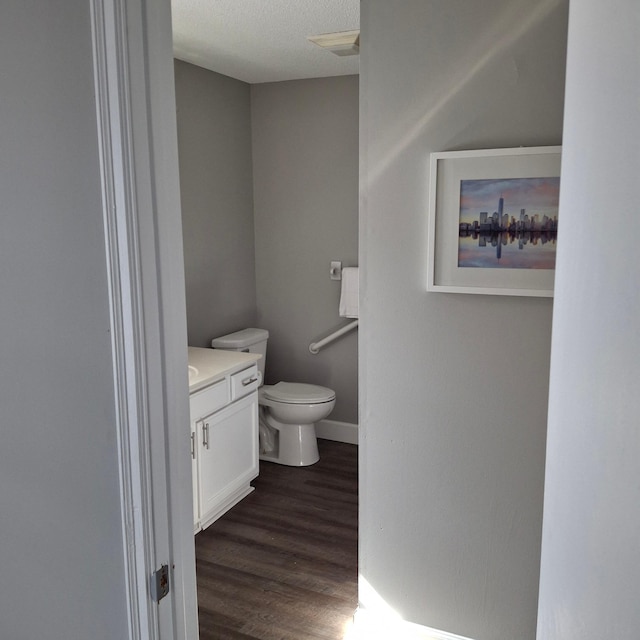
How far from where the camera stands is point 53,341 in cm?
92

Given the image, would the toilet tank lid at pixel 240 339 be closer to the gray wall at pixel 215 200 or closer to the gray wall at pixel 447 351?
the gray wall at pixel 215 200

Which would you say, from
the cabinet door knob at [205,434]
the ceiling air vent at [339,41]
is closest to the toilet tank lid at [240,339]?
the cabinet door knob at [205,434]

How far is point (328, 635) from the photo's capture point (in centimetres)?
238

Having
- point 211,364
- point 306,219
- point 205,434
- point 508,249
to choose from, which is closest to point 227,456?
point 205,434

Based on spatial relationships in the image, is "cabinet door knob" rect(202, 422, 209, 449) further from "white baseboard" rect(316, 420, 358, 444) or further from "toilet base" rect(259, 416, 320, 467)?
"white baseboard" rect(316, 420, 358, 444)

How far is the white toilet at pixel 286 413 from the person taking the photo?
381 centimetres

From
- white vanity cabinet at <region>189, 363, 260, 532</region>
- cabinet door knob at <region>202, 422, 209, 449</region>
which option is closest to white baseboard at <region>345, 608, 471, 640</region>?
white vanity cabinet at <region>189, 363, 260, 532</region>

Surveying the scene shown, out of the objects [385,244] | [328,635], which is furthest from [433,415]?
[328,635]

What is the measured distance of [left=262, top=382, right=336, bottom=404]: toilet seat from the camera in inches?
150

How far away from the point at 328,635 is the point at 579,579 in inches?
94.2

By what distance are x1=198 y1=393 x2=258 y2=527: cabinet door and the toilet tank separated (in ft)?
1.64

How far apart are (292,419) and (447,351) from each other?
1.94 meters

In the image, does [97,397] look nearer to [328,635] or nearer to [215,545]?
[328,635]

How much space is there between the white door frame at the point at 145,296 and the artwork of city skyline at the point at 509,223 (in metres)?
1.13
